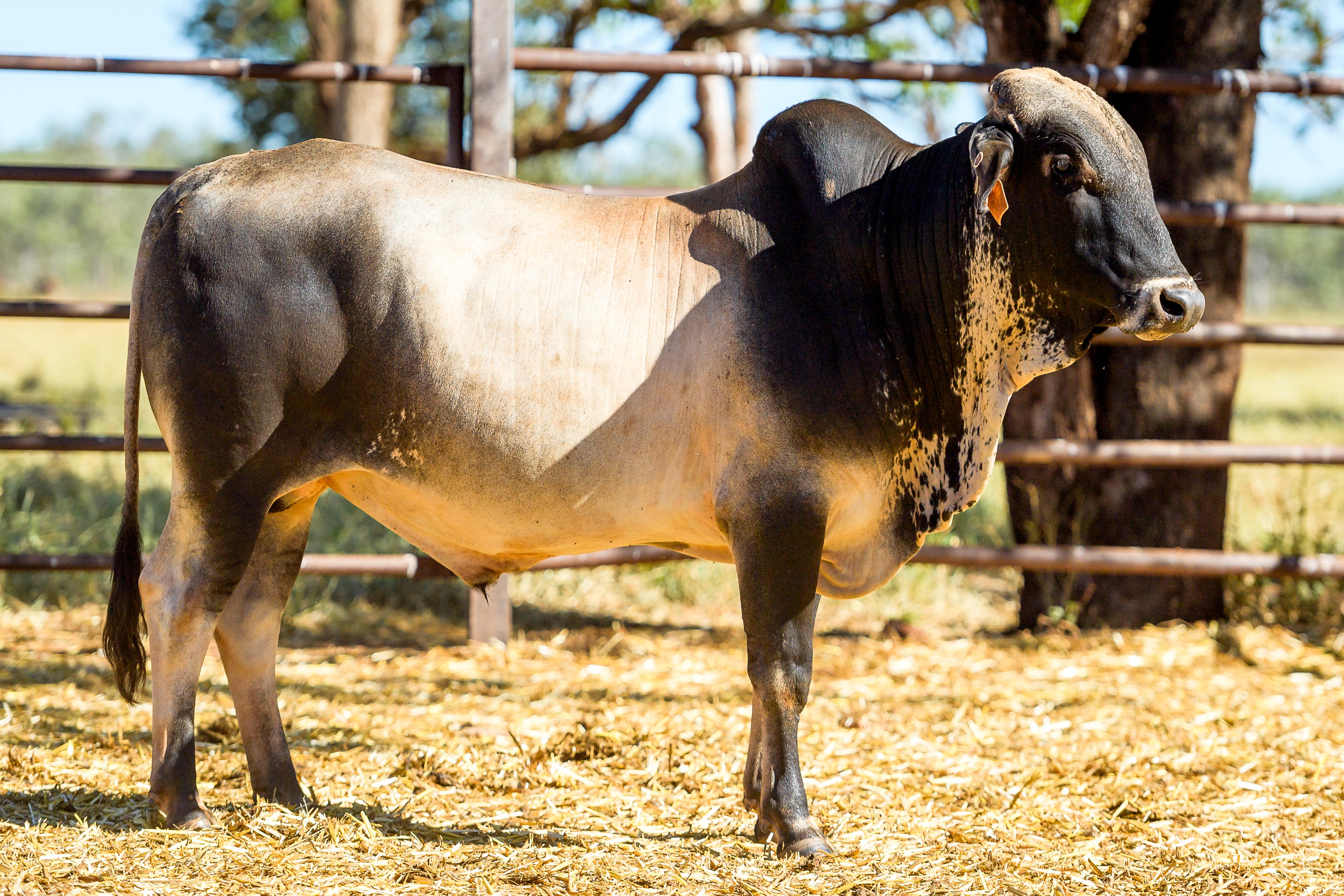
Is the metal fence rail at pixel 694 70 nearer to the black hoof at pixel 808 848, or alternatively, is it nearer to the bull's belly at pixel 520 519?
the bull's belly at pixel 520 519

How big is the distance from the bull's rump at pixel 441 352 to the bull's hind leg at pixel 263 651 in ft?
1.10

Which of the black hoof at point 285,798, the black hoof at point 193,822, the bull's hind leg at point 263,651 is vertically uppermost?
the bull's hind leg at point 263,651

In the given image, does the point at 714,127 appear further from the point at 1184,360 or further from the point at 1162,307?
the point at 1162,307

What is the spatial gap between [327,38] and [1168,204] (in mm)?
6307

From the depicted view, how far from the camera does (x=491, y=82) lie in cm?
436

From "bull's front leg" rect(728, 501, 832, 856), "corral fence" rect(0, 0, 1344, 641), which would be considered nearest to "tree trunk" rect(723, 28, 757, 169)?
"corral fence" rect(0, 0, 1344, 641)

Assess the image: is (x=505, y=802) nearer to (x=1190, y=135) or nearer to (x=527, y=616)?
(x=527, y=616)

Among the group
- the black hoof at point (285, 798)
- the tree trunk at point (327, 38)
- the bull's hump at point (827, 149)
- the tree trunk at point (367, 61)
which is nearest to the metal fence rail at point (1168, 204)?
the bull's hump at point (827, 149)

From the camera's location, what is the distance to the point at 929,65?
4371 millimetres

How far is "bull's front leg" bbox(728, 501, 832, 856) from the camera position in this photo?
2.74 m

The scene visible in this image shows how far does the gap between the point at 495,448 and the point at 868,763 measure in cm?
155

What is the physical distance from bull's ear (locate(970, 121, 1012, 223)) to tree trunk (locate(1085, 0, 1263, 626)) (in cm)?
255

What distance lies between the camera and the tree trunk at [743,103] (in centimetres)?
1018

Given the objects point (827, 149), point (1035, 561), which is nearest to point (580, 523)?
point (827, 149)
